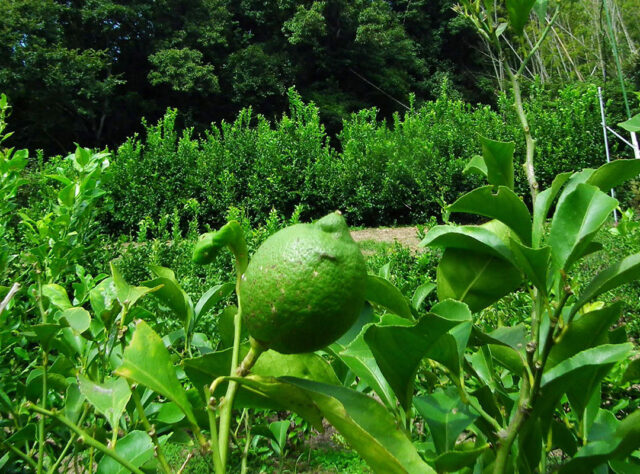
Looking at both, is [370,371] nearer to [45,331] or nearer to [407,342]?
[407,342]

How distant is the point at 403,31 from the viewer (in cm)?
1466

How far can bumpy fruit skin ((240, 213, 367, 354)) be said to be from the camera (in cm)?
25

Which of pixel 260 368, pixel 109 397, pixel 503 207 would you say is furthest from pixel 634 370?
pixel 109 397

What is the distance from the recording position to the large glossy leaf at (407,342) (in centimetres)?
27

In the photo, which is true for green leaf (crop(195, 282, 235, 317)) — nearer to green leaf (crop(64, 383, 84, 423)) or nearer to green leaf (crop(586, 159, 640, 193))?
green leaf (crop(64, 383, 84, 423))

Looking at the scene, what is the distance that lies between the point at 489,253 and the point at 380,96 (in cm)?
1495

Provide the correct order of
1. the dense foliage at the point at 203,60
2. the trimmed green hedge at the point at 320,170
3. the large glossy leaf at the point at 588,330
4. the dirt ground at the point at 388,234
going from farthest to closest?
the dense foliage at the point at 203,60 < the trimmed green hedge at the point at 320,170 < the dirt ground at the point at 388,234 < the large glossy leaf at the point at 588,330

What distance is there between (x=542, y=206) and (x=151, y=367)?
1.05 feet

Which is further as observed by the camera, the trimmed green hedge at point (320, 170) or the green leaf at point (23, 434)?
the trimmed green hedge at point (320, 170)

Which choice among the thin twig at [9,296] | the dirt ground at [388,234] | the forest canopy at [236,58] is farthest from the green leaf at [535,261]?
the forest canopy at [236,58]

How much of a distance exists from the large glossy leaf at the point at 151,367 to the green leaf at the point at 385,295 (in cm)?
17

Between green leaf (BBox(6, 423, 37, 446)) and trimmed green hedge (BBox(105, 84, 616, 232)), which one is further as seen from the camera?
trimmed green hedge (BBox(105, 84, 616, 232))

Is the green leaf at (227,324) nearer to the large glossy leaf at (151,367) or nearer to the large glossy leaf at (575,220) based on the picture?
the large glossy leaf at (151,367)

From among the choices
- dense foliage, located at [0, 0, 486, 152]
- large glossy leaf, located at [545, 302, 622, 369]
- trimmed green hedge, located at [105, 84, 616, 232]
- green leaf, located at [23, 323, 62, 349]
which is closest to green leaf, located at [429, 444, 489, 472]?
large glossy leaf, located at [545, 302, 622, 369]
